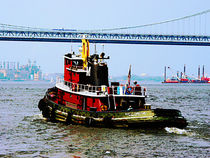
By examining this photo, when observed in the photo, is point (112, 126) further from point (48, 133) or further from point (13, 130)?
point (13, 130)

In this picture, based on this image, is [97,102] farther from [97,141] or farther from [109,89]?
[97,141]

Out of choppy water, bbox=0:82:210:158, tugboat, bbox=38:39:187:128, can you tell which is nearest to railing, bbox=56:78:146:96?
tugboat, bbox=38:39:187:128

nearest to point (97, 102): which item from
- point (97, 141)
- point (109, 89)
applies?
point (109, 89)

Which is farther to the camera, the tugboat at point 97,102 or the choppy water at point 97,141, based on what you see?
the tugboat at point 97,102

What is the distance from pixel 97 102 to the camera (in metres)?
24.7

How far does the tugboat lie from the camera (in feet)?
74.9

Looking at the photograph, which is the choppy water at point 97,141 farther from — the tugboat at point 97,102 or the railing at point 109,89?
the railing at point 109,89

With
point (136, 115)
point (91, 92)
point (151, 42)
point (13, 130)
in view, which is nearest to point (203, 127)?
point (136, 115)

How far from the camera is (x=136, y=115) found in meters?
22.8

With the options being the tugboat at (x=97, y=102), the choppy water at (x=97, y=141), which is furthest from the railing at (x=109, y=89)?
the choppy water at (x=97, y=141)

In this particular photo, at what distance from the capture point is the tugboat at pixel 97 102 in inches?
899

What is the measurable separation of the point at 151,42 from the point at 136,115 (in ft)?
411

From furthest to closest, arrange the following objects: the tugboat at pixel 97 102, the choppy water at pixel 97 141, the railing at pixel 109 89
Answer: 1. the railing at pixel 109 89
2. the tugboat at pixel 97 102
3. the choppy water at pixel 97 141

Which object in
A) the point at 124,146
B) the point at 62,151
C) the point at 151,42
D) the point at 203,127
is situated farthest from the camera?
the point at 151,42
